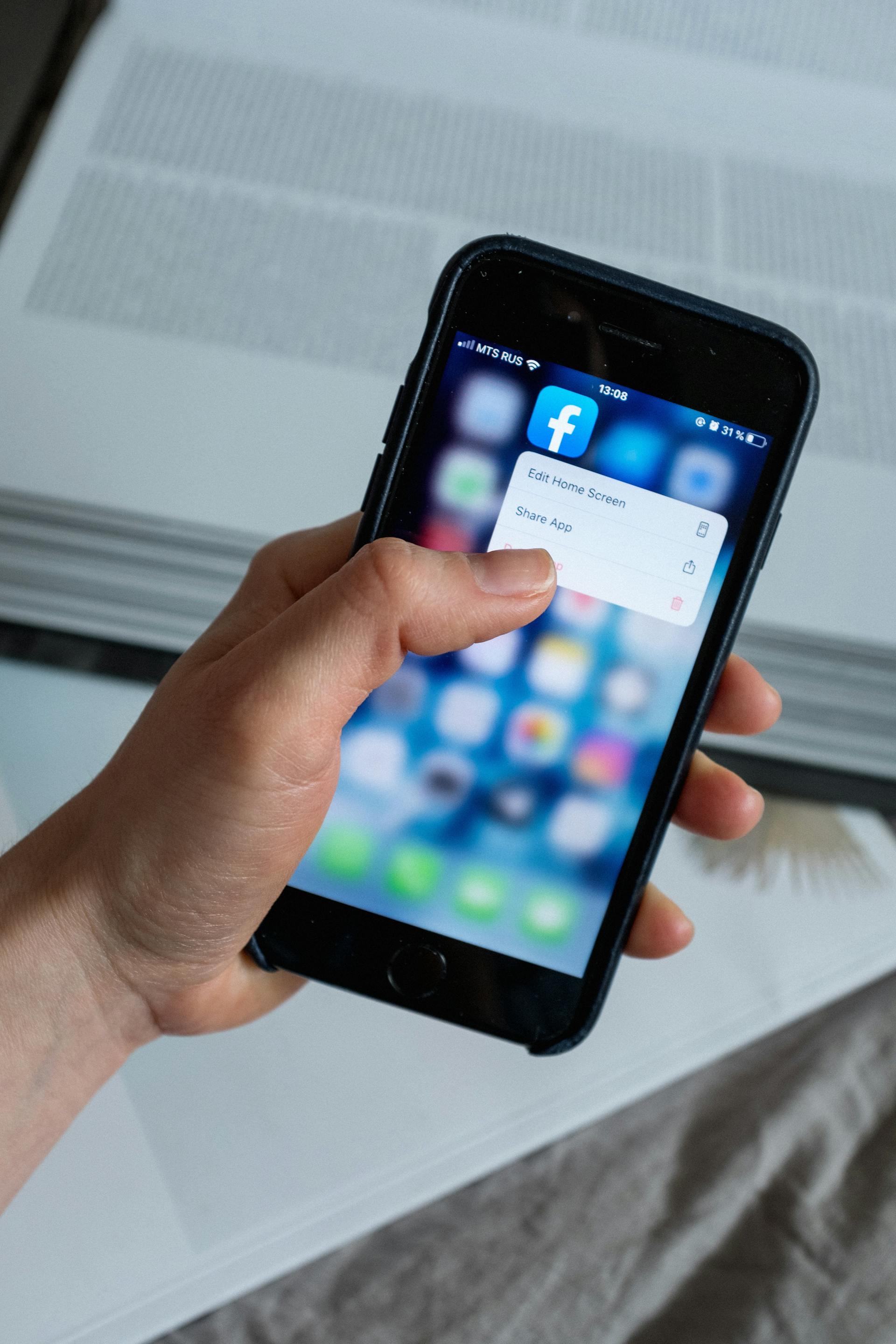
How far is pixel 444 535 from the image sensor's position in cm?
30

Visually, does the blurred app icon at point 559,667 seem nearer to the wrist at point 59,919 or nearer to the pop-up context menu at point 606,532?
the pop-up context menu at point 606,532

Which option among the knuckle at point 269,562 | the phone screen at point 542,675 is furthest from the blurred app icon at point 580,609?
the knuckle at point 269,562

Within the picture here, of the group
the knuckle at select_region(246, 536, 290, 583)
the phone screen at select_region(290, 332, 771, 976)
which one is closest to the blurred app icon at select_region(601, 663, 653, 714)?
the phone screen at select_region(290, 332, 771, 976)

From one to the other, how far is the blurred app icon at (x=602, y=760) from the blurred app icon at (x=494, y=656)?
0.11 ft

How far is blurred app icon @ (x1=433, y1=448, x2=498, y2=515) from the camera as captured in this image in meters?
0.30

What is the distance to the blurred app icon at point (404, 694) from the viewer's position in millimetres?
312

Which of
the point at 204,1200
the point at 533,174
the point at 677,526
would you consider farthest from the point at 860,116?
the point at 204,1200

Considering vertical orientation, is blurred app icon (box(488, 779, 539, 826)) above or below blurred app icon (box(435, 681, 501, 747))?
below

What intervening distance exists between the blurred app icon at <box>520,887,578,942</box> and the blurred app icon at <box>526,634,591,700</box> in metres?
0.06

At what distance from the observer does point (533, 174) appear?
53 centimetres

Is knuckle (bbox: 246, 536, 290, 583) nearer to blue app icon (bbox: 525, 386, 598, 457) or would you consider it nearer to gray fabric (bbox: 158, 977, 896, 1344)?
blue app icon (bbox: 525, 386, 598, 457)

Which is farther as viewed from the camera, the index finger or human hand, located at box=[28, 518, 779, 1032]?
the index finger

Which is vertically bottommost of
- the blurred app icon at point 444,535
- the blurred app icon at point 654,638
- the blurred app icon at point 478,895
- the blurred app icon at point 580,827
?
the blurred app icon at point 478,895

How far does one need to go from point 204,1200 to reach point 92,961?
0.35 feet
